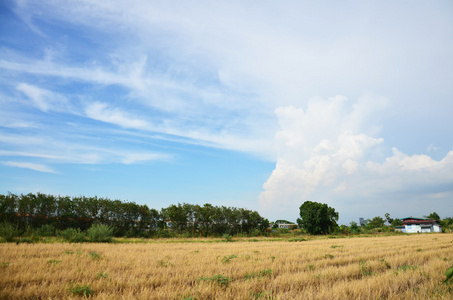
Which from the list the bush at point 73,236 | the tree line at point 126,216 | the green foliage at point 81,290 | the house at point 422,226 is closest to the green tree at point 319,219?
the tree line at point 126,216

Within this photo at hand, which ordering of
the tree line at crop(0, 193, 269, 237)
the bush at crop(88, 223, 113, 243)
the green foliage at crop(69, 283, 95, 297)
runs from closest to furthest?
the green foliage at crop(69, 283, 95, 297) < the bush at crop(88, 223, 113, 243) < the tree line at crop(0, 193, 269, 237)

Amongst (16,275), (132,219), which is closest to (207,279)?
(16,275)

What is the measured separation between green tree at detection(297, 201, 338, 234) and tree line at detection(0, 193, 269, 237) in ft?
50.7

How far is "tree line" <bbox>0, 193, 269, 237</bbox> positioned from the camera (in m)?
33.0

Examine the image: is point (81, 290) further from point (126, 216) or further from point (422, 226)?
point (422, 226)

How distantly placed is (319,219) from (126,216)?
46702 mm

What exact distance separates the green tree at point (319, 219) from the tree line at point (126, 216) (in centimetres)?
1545

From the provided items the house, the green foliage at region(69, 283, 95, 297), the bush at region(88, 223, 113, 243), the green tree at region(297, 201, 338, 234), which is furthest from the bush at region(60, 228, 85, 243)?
the house

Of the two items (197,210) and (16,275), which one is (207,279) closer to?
(16,275)

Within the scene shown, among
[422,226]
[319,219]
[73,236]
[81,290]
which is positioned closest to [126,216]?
[73,236]

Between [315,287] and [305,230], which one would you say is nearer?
[315,287]

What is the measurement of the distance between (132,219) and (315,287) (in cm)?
4083

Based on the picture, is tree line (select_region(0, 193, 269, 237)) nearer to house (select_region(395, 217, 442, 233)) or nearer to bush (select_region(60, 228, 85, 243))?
bush (select_region(60, 228, 85, 243))

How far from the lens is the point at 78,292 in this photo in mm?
6480
